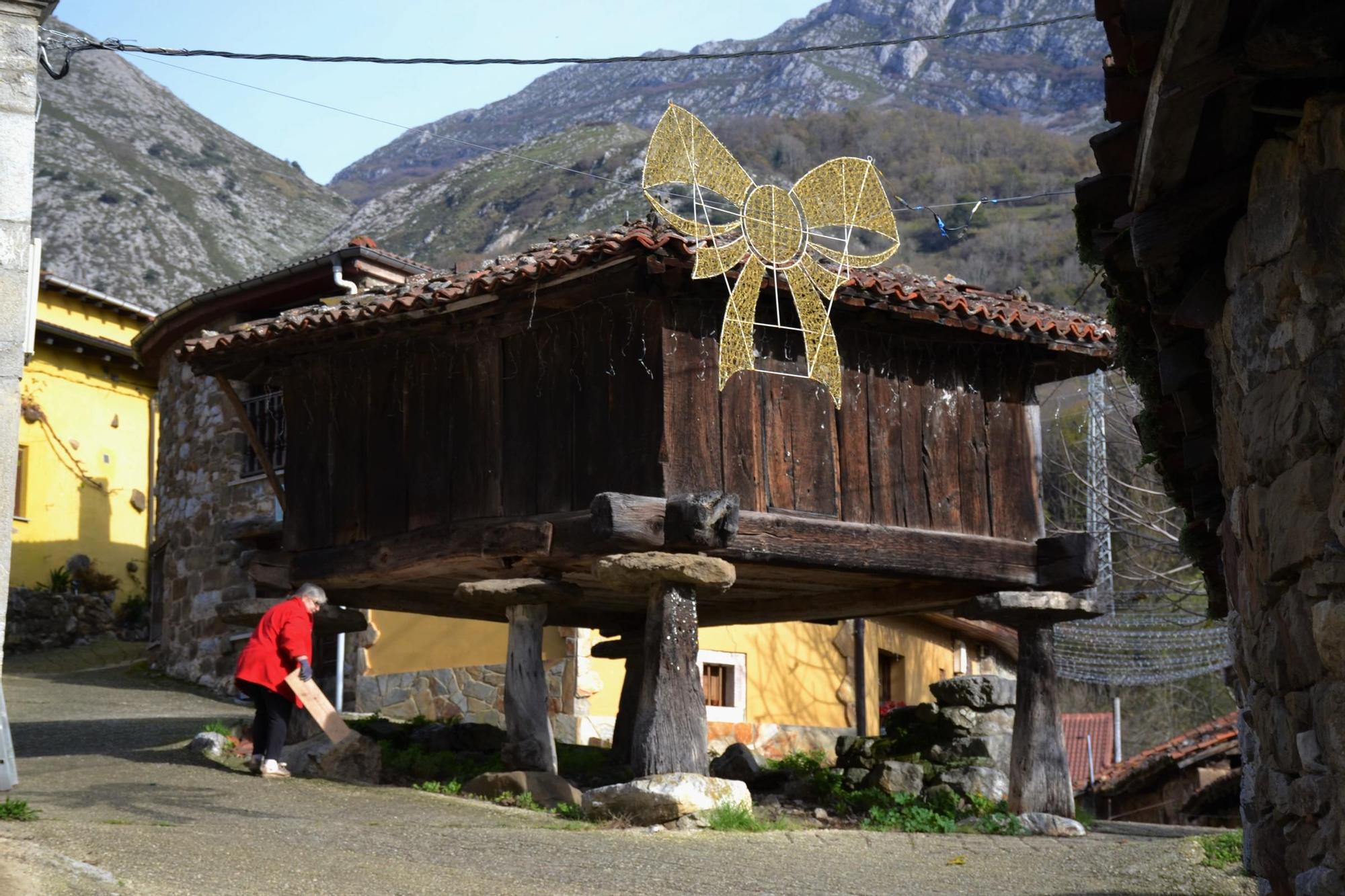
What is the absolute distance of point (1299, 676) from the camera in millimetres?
4020

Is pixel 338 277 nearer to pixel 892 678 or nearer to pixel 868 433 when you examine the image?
pixel 868 433

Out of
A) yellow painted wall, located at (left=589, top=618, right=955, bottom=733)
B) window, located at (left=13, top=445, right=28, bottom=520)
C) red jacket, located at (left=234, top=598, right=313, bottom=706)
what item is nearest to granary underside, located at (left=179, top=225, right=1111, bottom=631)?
red jacket, located at (left=234, top=598, right=313, bottom=706)

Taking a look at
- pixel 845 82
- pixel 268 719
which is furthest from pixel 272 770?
pixel 845 82

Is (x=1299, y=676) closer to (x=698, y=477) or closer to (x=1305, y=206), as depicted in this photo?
(x=1305, y=206)

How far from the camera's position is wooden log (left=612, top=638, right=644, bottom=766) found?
11875 millimetres

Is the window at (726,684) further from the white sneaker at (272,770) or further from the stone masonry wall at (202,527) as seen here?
the white sneaker at (272,770)

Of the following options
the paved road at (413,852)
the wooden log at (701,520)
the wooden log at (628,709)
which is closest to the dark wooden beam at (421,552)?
the wooden log at (701,520)

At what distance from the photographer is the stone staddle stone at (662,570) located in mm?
8648

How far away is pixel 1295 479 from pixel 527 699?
6521 millimetres

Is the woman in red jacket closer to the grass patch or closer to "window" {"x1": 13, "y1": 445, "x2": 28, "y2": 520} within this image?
the grass patch

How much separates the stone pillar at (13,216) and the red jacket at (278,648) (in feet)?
9.84

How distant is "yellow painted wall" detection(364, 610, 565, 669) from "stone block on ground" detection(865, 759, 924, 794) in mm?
3848

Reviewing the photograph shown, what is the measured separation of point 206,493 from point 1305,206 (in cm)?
1395

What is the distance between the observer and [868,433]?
962cm
